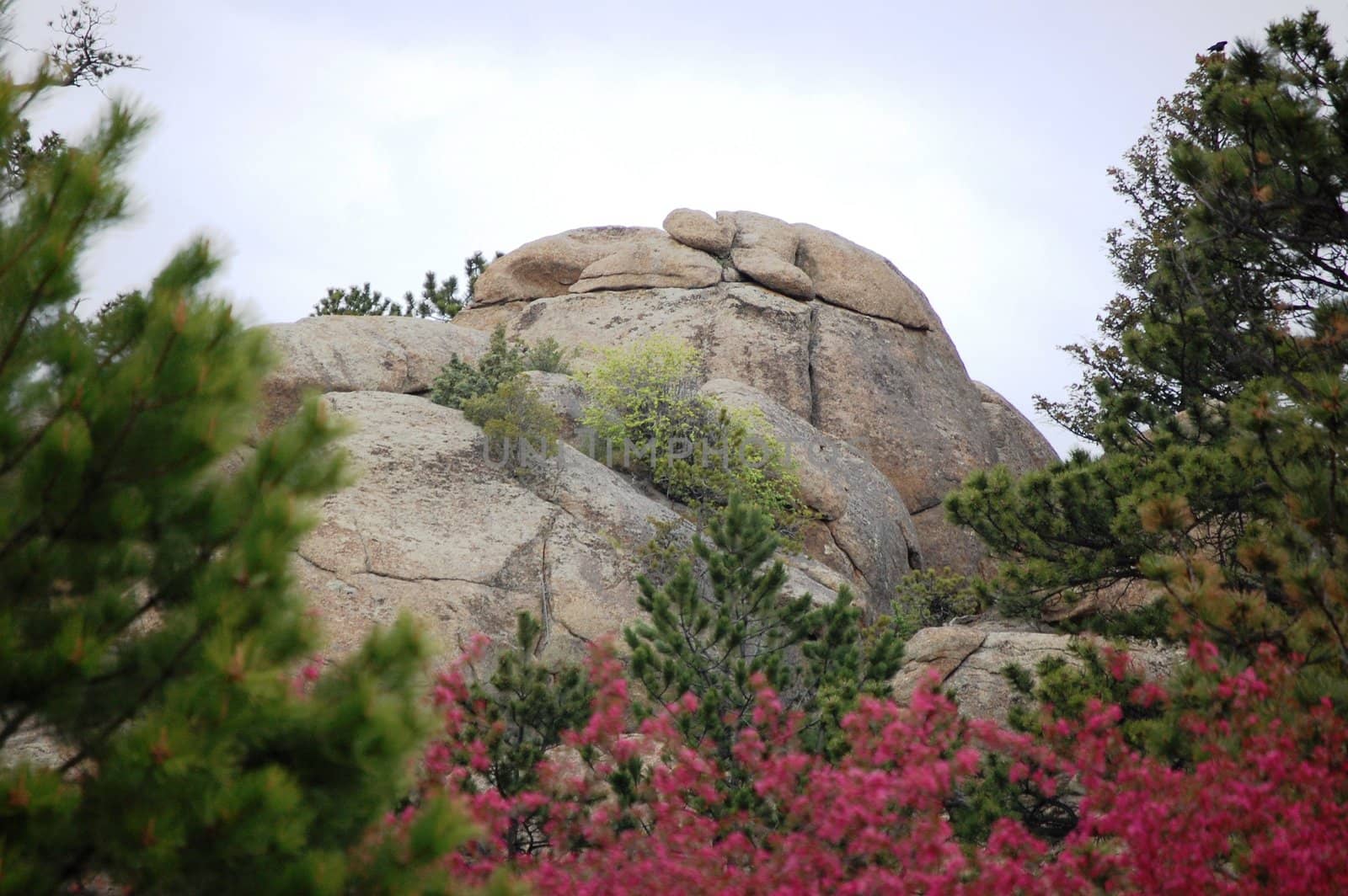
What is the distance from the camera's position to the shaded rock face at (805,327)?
804 inches

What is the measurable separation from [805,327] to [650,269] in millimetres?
3285

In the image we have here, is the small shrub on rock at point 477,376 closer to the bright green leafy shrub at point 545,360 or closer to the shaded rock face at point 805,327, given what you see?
the bright green leafy shrub at point 545,360

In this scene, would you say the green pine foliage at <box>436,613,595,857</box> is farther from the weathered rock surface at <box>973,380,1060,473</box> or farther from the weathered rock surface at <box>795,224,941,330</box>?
the weathered rock surface at <box>973,380,1060,473</box>

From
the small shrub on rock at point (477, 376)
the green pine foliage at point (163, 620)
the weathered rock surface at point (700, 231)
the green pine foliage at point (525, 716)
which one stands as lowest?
the green pine foliage at point (525, 716)

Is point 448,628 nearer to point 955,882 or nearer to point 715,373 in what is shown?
point 955,882

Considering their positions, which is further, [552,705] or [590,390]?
[590,390]

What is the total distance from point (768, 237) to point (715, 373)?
14.6 feet

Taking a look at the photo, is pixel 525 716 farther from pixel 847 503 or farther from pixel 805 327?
pixel 805 327

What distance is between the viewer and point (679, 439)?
51.4 ft

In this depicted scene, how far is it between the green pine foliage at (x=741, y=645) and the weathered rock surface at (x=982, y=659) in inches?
97.3

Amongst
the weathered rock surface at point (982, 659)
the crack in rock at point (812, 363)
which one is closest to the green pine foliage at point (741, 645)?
the weathered rock surface at point (982, 659)

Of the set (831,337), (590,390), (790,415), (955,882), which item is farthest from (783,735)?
(831,337)

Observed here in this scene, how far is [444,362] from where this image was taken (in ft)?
53.7

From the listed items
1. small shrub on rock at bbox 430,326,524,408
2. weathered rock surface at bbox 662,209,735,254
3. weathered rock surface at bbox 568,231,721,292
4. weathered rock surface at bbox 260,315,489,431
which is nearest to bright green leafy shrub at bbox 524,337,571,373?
weathered rock surface at bbox 260,315,489,431
